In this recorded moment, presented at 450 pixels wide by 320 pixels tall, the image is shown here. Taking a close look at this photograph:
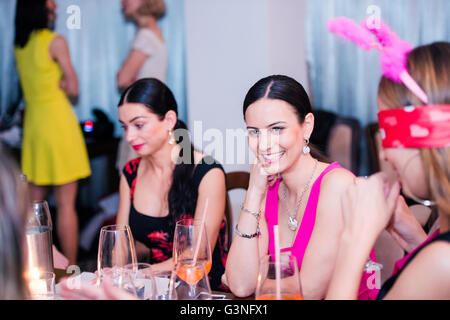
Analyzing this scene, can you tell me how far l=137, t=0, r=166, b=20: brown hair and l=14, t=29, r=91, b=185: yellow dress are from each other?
649mm

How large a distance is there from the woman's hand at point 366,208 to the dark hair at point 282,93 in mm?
515

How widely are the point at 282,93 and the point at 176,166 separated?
0.77 m

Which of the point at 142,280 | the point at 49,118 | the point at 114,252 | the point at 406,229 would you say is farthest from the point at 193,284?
the point at 49,118

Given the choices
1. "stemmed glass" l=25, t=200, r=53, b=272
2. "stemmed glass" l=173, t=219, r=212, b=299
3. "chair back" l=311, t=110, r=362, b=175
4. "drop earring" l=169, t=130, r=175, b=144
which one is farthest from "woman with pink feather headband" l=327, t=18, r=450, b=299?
"chair back" l=311, t=110, r=362, b=175

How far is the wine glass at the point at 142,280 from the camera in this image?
1.02 m

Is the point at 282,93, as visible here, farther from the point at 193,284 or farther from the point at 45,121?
the point at 45,121

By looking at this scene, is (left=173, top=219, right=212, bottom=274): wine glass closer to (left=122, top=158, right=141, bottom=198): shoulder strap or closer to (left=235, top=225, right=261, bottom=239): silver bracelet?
(left=235, top=225, right=261, bottom=239): silver bracelet

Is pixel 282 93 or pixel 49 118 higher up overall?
pixel 282 93

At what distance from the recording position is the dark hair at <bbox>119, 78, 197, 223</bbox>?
6.51ft

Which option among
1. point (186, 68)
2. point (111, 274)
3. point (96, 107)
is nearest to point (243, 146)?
point (186, 68)

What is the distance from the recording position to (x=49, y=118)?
3.23 metres

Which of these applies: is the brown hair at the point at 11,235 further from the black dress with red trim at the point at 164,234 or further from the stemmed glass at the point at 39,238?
→ the black dress with red trim at the point at 164,234

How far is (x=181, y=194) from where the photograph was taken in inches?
78.7
